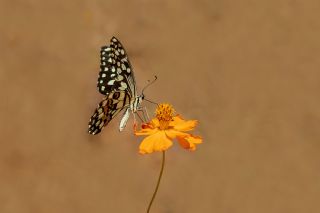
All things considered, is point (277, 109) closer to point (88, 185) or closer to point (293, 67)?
point (293, 67)

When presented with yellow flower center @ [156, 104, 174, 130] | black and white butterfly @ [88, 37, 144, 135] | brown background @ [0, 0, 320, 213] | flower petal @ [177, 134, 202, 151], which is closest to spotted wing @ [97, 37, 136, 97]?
black and white butterfly @ [88, 37, 144, 135]

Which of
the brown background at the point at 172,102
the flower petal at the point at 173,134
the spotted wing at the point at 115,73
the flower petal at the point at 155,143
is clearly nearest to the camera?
the flower petal at the point at 155,143

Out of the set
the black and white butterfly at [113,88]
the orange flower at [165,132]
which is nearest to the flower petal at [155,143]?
the orange flower at [165,132]

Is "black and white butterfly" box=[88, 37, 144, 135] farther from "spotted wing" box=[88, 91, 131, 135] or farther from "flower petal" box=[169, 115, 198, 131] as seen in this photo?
"flower petal" box=[169, 115, 198, 131]

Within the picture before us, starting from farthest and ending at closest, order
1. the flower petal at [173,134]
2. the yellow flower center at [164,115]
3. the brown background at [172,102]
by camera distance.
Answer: the brown background at [172,102] < the yellow flower center at [164,115] < the flower petal at [173,134]

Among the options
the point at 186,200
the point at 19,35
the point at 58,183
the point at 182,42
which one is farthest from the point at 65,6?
the point at 186,200

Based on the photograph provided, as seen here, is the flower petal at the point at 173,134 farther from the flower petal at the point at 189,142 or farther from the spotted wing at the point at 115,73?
the spotted wing at the point at 115,73

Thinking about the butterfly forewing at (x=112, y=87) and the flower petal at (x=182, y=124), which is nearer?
the flower petal at (x=182, y=124)

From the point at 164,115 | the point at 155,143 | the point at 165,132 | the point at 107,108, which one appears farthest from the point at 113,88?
the point at 155,143
